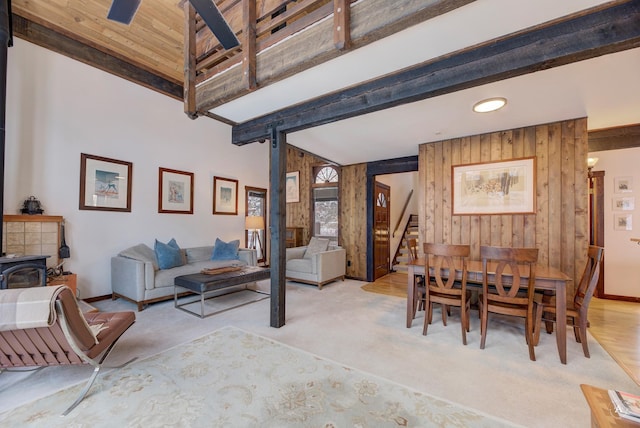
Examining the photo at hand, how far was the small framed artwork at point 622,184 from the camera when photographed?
4.26 meters

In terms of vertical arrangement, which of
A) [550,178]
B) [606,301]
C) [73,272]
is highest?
[550,178]

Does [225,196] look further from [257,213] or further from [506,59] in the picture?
[506,59]

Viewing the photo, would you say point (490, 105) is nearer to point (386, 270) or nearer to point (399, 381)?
point (399, 381)

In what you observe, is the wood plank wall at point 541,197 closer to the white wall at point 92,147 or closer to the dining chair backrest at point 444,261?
the dining chair backrest at point 444,261

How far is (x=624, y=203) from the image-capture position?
4297 mm

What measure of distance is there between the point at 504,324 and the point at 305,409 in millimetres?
2825

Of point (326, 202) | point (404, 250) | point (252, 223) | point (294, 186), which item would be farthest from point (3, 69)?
point (404, 250)

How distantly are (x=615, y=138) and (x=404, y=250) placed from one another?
4.55m

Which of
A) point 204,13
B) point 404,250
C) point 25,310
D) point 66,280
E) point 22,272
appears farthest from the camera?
point 404,250

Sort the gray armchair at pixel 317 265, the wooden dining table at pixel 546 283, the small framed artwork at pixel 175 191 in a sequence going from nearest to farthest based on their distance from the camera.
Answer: the wooden dining table at pixel 546 283, the small framed artwork at pixel 175 191, the gray armchair at pixel 317 265

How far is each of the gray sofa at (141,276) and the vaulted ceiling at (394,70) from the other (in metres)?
2.45

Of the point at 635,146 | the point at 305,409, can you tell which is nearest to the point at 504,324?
the point at 305,409

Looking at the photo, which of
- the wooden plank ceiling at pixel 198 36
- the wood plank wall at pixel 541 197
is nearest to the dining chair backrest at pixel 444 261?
the wood plank wall at pixel 541 197

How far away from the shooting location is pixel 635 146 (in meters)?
3.90
